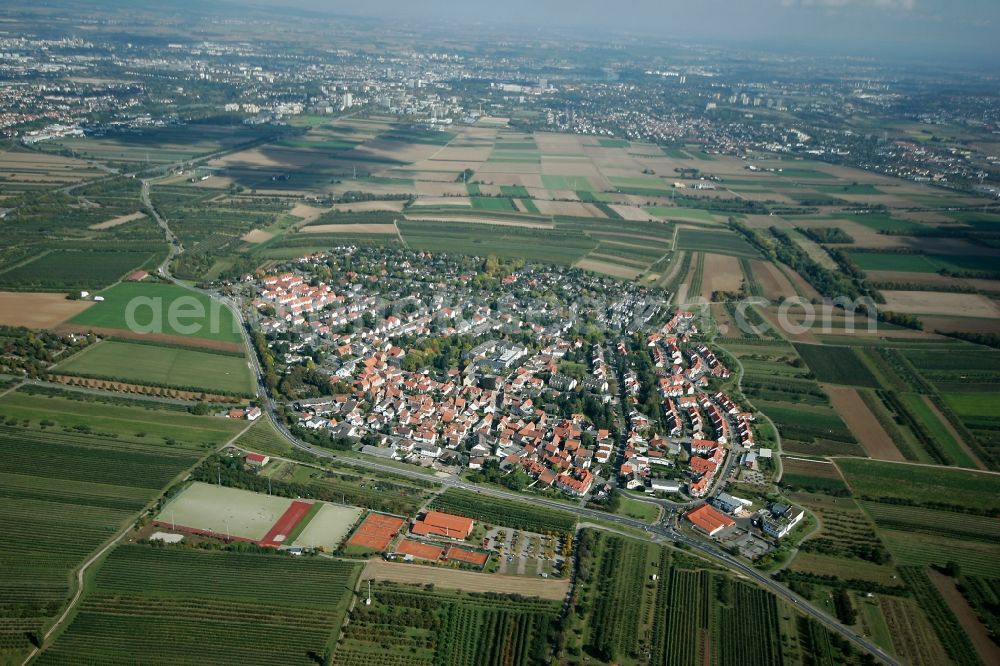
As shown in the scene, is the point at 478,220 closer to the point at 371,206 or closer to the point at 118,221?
the point at 371,206

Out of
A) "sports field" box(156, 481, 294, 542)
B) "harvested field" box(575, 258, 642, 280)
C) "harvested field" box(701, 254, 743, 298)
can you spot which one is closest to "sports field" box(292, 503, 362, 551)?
"sports field" box(156, 481, 294, 542)

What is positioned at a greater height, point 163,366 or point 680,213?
point 680,213

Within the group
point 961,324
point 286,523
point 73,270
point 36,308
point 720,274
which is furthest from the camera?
point 720,274

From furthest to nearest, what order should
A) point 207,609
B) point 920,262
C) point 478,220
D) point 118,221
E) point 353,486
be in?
point 478,220 → point 118,221 → point 920,262 → point 353,486 → point 207,609

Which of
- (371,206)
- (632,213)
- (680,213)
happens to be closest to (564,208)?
(632,213)

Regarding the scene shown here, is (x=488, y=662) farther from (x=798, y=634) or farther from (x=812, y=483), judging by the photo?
(x=812, y=483)

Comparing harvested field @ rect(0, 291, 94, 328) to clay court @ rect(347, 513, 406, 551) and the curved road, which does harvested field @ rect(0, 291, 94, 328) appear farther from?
clay court @ rect(347, 513, 406, 551)
